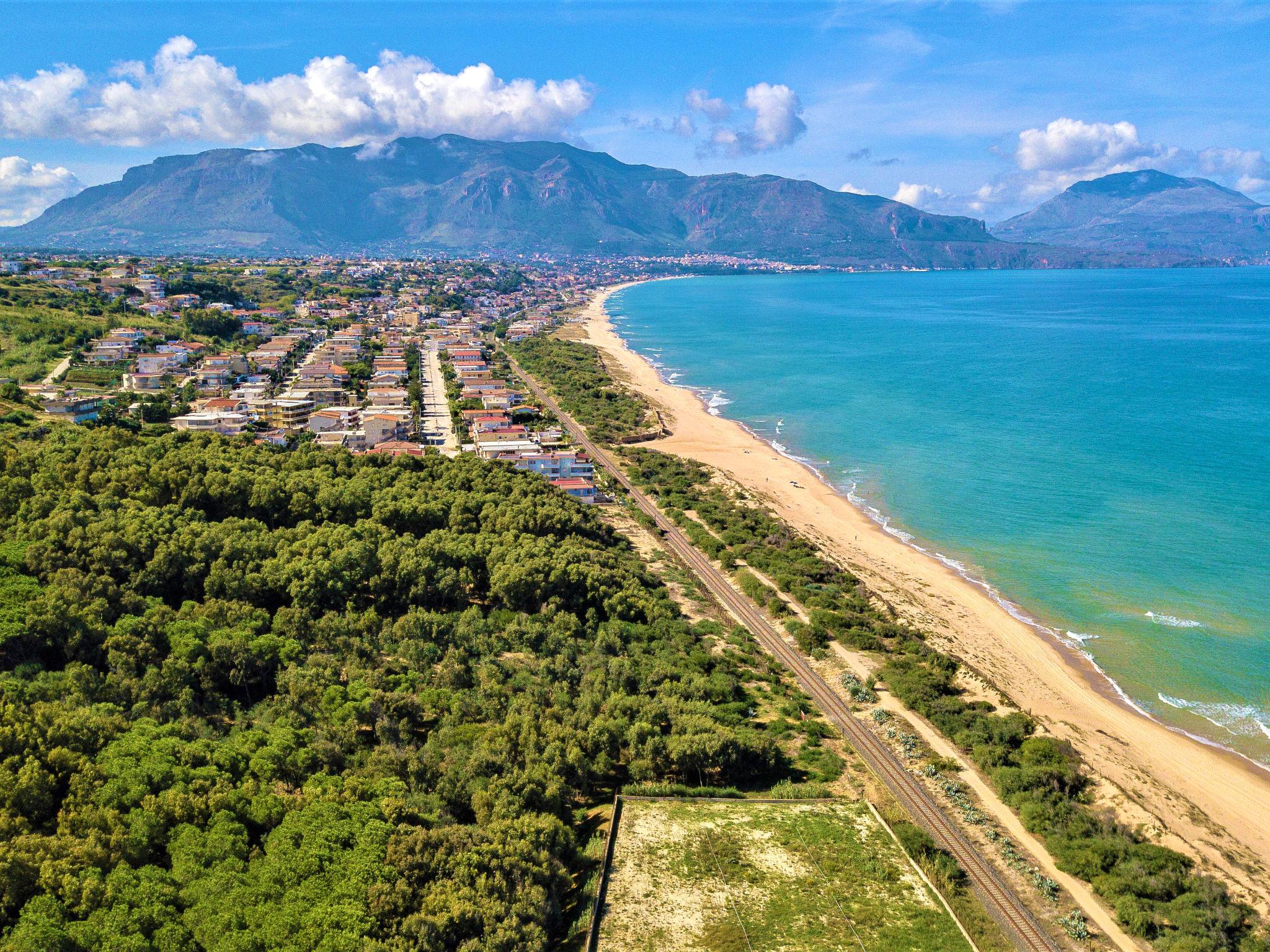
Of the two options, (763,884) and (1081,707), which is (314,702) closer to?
(763,884)

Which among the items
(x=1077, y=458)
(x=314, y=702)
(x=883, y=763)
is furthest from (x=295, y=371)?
(x=1077, y=458)

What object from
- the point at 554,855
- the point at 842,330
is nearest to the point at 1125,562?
the point at 554,855

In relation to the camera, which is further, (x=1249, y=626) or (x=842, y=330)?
(x=842, y=330)

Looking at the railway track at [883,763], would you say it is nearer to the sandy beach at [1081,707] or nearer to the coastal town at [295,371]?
the sandy beach at [1081,707]

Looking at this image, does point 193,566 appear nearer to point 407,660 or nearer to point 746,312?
point 407,660

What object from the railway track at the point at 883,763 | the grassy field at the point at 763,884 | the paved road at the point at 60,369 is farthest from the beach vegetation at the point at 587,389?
the grassy field at the point at 763,884

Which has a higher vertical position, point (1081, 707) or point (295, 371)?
point (295, 371)

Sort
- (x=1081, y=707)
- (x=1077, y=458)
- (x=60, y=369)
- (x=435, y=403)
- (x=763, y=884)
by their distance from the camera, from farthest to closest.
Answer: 1. (x=435, y=403)
2. (x=60, y=369)
3. (x=1077, y=458)
4. (x=1081, y=707)
5. (x=763, y=884)

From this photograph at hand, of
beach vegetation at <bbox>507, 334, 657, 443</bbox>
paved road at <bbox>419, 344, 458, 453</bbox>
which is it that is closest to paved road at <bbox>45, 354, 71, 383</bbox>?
paved road at <bbox>419, 344, 458, 453</bbox>
